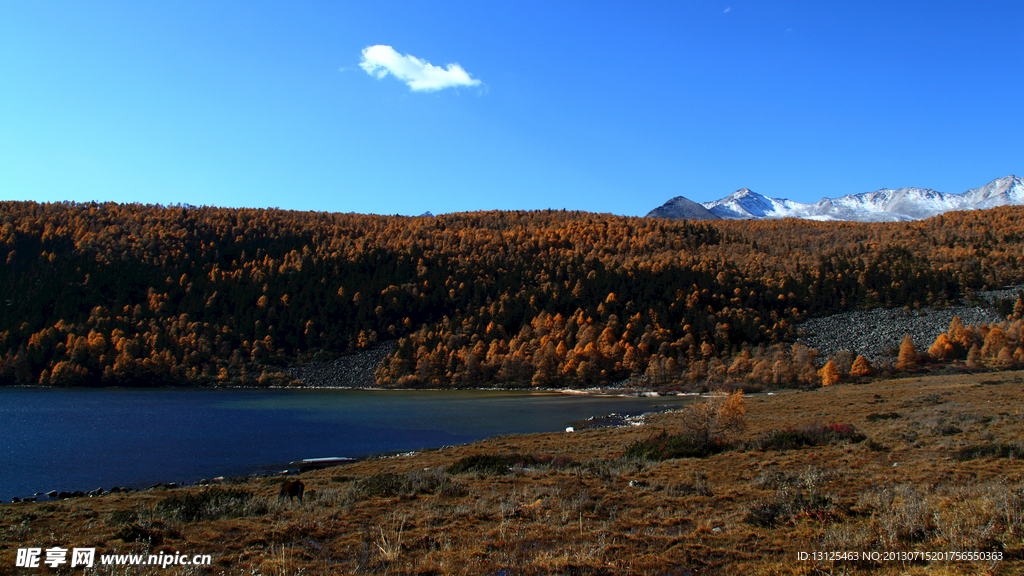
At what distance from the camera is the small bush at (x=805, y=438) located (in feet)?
86.7

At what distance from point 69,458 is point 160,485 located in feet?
51.6

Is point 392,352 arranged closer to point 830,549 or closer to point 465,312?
point 465,312

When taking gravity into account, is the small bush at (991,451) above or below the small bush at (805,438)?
above

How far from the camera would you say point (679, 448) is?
26250mm

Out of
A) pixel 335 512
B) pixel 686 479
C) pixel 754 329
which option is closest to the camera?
pixel 335 512

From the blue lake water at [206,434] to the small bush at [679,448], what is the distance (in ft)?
70.1

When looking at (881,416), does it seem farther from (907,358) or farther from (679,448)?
(907,358)

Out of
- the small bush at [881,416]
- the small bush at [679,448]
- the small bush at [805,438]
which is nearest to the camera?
the small bush at [679,448]

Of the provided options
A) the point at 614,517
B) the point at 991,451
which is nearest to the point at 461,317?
the point at 991,451

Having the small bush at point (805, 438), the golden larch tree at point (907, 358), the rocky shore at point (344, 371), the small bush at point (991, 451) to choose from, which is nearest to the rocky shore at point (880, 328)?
the golden larch tree at point (907, 358)

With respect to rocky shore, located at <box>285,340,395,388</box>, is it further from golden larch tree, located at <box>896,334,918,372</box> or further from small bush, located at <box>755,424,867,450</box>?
small bush, located at <box>755,424,867,450</box>

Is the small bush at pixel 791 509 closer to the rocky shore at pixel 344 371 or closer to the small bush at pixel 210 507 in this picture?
the small bush at pixel 210 507

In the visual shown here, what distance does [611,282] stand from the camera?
7077 inches

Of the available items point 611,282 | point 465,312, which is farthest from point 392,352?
point 611,282
